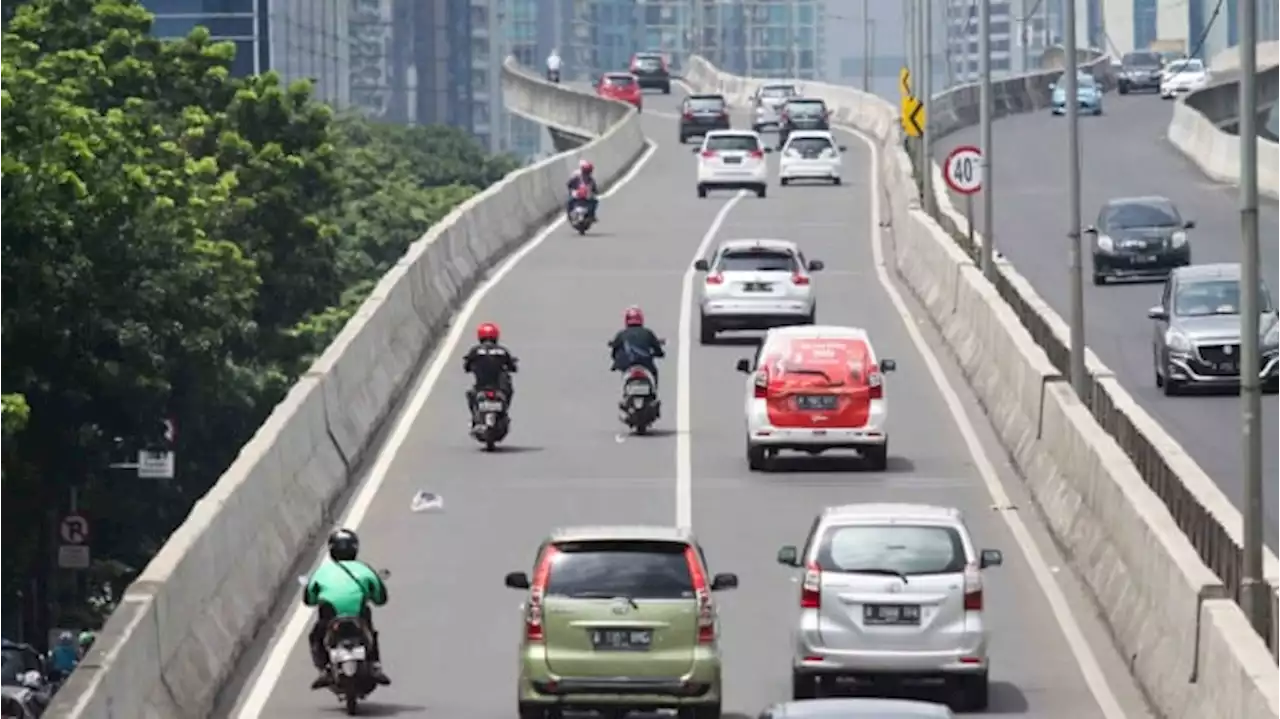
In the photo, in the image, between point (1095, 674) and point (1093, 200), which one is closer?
point (1095, 674)

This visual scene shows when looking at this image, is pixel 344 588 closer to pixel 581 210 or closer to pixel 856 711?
pixel 856 711

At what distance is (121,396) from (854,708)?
108 feet

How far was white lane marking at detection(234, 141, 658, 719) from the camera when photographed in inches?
933

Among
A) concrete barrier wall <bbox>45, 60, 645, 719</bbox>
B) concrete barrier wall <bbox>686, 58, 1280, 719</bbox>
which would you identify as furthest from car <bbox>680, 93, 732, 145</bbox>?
concrete barrier wall <bbox>686, 58, 1280, 719</bbox>

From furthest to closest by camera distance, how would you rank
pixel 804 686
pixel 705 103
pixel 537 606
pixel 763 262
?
pixel 705 103 → pixel 763 262 → pixel 804 686 → pixel 537 606

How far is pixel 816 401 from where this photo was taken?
3528 centimetres

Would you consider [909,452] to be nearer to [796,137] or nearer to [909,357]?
[909,357]

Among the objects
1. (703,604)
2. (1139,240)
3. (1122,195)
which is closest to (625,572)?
(703,604)

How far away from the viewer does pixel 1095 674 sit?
2383 cm

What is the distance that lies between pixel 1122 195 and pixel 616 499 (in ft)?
145

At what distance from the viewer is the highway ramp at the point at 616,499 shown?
23.9 meters

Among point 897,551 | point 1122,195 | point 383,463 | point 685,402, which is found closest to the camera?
point 897,551

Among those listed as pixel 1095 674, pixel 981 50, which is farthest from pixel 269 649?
pixel 981 50

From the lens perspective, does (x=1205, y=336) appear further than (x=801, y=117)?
No
